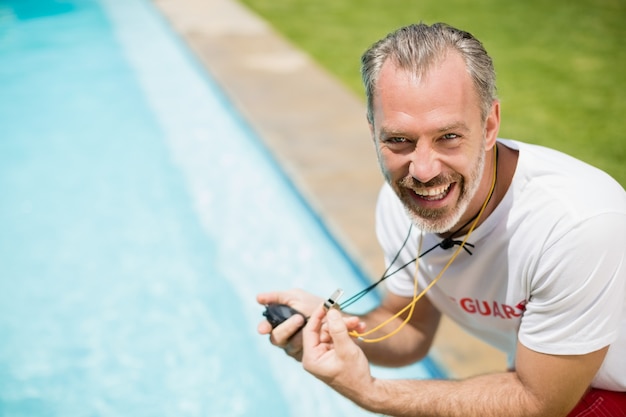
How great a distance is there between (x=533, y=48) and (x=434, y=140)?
6.18 metres

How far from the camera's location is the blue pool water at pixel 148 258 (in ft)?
12.1

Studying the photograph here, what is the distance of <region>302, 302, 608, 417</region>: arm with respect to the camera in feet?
5.75

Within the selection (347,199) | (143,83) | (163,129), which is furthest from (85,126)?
(347,199)

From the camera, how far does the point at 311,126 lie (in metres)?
5.59

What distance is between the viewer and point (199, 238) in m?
4.89

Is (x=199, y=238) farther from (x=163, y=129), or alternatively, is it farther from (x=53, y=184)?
(x=163, y=129)

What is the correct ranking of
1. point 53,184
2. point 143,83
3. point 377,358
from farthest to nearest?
1. point 143,83
2. point 53,184
3. point 377,358

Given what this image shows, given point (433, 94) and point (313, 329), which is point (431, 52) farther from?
point (313, 329)

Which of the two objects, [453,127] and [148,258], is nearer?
[453,127]

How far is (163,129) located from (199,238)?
2278 mm

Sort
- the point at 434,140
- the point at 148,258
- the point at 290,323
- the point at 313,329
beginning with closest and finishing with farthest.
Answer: the point at 434,140 → the point at 313,329 → the point at 290,323 → the point at 148,258

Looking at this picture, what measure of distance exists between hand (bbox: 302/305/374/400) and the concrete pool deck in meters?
1.10

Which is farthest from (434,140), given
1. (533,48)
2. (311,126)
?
(533,48)

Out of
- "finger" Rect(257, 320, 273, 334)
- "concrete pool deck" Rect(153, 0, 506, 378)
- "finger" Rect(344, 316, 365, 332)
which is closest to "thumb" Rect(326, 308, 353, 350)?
"finger" Rect(344, 316, 365, 332)
